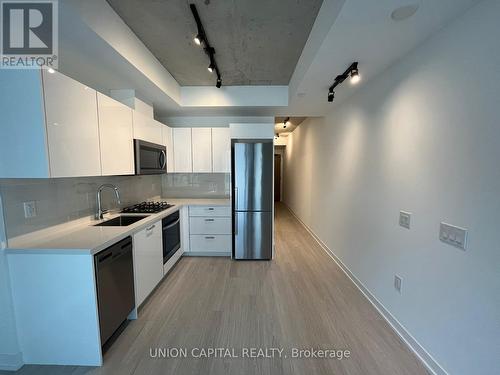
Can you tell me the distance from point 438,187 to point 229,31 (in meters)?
2.20

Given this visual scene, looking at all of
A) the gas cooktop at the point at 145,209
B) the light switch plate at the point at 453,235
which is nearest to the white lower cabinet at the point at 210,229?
the gas cooktop at the point at 145,209

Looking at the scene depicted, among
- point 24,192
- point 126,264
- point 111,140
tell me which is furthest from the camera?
point 111,140

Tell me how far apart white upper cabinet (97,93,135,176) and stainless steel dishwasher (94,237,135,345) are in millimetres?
718

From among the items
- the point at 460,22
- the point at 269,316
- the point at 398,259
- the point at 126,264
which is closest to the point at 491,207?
the point at 398,259

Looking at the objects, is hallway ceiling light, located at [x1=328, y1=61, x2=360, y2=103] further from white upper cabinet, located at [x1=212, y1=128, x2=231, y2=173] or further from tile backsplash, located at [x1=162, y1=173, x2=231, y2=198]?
tile backsplash, located at [x1=162, y1=173, x2=231, y2=198]

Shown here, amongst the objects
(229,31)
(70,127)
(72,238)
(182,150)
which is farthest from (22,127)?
(182,150)

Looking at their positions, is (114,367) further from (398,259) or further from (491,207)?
(491,207)

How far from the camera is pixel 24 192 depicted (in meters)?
1.55

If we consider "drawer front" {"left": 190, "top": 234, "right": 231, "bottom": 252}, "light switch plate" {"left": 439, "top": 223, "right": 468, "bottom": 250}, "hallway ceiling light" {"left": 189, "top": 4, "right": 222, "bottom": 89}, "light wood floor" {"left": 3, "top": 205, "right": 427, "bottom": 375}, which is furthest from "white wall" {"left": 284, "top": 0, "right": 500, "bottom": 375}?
"drawer front" {"left": 190, "top": 234, "right": 231, "bottom": 252}

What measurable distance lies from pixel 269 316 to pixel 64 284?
1718mm

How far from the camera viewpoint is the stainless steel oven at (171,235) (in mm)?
2621

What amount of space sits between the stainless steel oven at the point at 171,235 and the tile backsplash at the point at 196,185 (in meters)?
0.90

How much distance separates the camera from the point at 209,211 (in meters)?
3.26

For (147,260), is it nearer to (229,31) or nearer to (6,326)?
(6,326)
